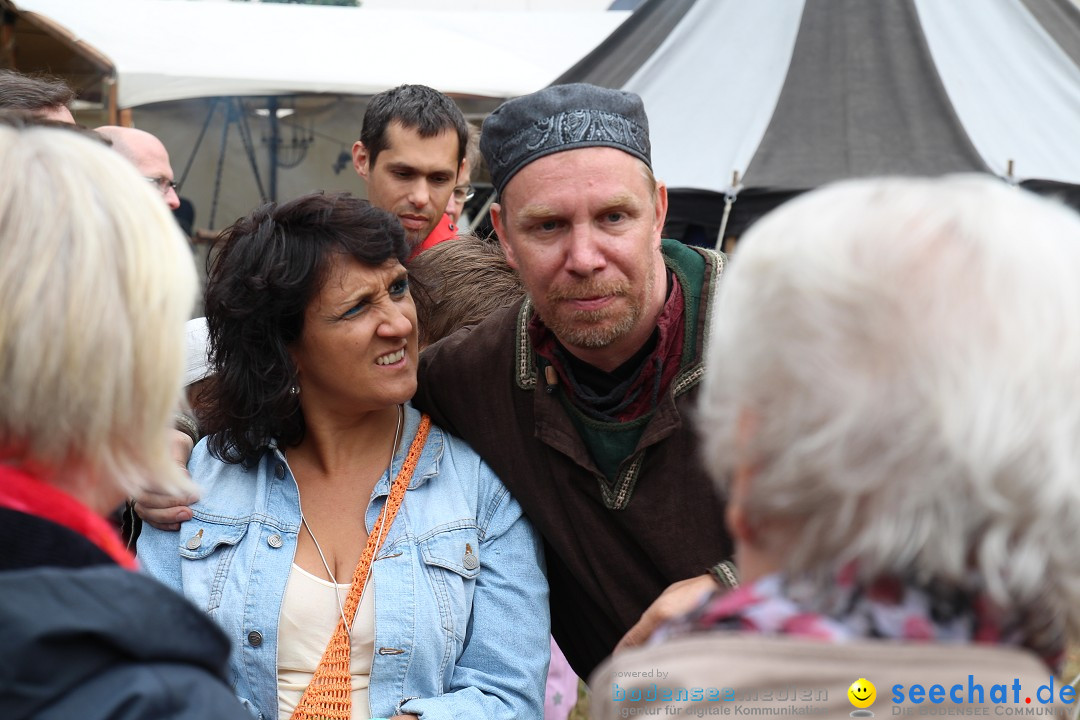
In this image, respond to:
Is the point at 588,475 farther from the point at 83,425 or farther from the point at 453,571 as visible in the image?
the point at 83,425

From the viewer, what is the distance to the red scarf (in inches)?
47.7

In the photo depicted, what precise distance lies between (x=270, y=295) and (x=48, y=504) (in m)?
1.38

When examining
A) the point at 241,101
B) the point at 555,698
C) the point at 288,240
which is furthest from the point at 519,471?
the point at 241,101

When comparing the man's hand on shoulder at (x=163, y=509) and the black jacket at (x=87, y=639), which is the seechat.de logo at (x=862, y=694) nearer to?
the black jacket at (x=87, y=639)

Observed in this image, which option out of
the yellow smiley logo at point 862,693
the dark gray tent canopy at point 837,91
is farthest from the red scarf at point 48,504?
the dark gray tent canopy at point 837,91

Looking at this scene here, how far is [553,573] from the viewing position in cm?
266

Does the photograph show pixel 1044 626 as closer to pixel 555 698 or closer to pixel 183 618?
pixel 183 618

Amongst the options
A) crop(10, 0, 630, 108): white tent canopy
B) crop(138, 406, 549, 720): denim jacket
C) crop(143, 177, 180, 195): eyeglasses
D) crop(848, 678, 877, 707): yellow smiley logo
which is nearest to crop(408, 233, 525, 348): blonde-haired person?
crop(138, 406, 549, 720): denim jacket

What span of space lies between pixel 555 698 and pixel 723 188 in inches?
132

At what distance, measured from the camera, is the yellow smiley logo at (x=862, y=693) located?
3.47 ft

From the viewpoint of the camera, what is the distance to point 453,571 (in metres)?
2.44

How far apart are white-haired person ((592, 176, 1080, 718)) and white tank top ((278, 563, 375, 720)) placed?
53.9 inches

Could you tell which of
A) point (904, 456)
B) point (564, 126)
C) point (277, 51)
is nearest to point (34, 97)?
point (564, 126)

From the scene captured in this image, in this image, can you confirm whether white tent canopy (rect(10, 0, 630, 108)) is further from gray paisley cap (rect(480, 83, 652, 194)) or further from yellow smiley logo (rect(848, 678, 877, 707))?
yellow smiley logo (rect(848, 678, 877, 707))
